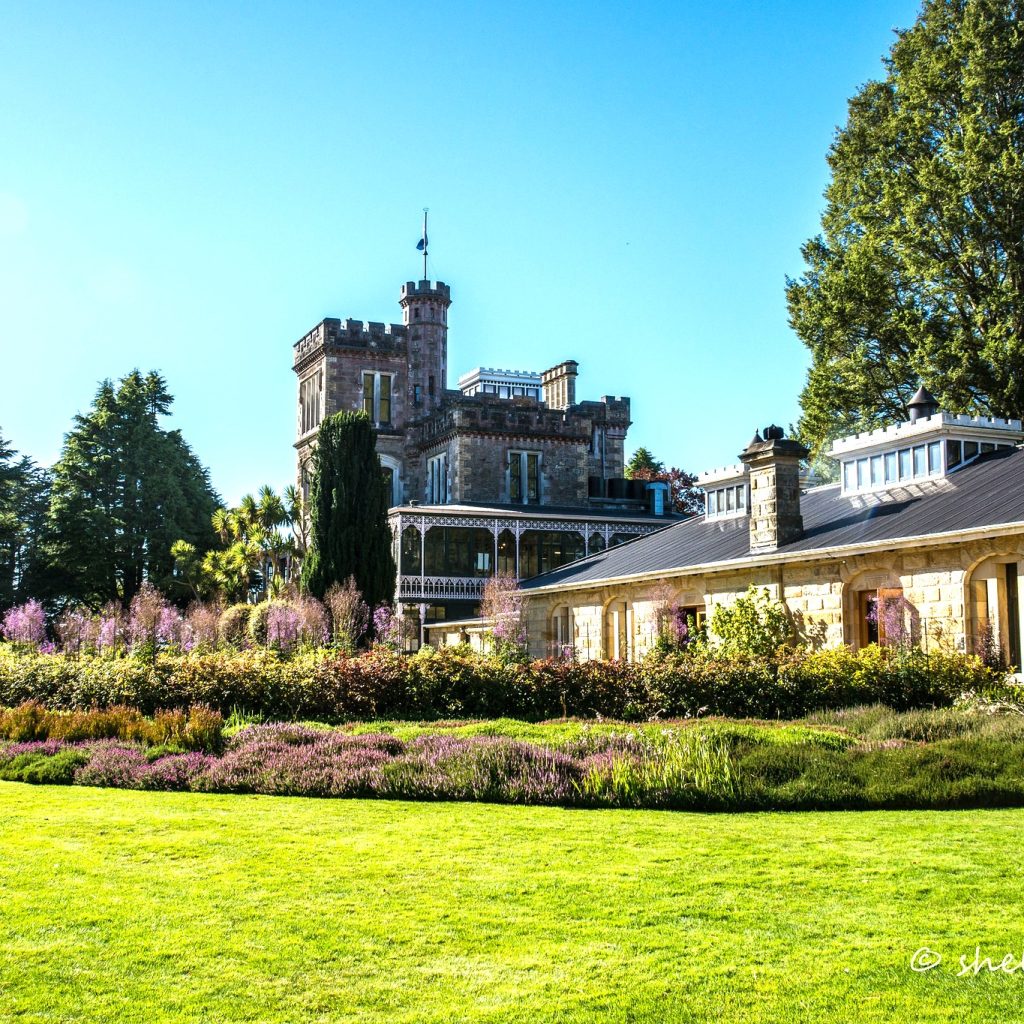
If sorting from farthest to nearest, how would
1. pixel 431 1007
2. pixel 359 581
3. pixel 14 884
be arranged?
pixel 359 581 → pixel 14 884 → pixel 431 1007

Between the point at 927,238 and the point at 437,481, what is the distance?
74.1 feet

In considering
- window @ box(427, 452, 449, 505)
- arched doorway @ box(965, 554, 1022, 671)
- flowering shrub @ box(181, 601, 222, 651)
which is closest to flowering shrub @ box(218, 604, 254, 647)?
flowering shrub @ box(181, 601, 222, 651)

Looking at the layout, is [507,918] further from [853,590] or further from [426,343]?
[426,343]

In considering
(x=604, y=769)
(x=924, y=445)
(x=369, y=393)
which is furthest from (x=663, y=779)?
(x=369, y=393)

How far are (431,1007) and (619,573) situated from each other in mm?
19443

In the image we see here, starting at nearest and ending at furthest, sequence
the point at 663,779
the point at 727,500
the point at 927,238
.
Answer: the point at 663,779
the point at 727,500
the point at 927,238

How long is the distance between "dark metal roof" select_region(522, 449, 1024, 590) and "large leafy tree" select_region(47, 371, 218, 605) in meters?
23.9

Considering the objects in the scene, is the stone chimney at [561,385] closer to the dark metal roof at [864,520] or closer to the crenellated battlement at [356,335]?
the crenellated battlement at [356,335]

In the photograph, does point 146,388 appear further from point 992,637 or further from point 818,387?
point 992,637

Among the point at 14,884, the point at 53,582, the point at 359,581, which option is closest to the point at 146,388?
the point at 53,582

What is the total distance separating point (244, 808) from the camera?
967 cm

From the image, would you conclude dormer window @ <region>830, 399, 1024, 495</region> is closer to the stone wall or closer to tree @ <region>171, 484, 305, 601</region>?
the stone wall

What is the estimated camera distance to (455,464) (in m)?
42.7

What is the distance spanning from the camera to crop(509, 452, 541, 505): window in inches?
1713
